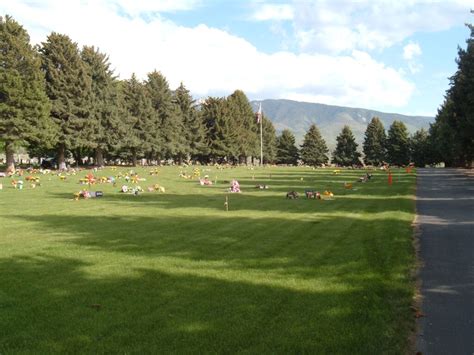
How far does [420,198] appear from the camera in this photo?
2398 cm

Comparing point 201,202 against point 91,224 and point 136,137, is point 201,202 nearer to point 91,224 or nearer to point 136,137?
point 91,224

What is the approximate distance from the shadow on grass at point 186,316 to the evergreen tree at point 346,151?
329 feet

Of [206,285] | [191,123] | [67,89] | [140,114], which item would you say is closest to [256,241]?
[206,285]

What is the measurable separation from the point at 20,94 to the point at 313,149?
74.2 m

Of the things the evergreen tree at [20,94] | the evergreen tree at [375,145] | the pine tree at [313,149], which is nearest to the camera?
the evergreen tree at [20,94]

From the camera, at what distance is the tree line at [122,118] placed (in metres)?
48.6

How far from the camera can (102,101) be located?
61156 mm

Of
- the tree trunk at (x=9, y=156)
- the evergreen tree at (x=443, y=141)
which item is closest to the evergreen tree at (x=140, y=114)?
the tree trunk at (x=9, y=156)

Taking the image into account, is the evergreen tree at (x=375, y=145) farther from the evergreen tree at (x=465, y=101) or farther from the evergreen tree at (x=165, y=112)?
the evergreen tree at (x=465, y=101)

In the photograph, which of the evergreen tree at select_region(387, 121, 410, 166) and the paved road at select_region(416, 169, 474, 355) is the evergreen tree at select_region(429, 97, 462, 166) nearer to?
the evergreen tree at select_region(387, 121, 410, 166)

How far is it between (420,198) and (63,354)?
2166 cm

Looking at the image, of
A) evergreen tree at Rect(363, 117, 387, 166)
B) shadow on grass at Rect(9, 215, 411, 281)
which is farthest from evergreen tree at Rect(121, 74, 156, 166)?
evergreen tree at Rect(363, 117, 387, 166)

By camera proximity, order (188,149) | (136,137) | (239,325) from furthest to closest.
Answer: (188,149) → (136,137) → (239,325)

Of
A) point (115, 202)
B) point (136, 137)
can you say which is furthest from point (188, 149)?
point (115, 202)
